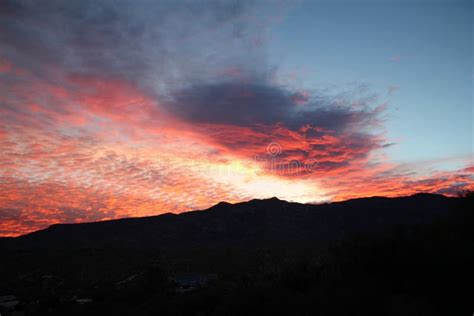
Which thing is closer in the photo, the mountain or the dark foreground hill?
the dark foreground hill

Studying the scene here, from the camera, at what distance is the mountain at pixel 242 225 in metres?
90.8

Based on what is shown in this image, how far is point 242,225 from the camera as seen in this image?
4109 inches

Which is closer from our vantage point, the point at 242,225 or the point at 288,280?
the point at 288,280

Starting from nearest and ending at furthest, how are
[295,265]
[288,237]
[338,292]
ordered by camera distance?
[338,292], [295,265], [288,237]

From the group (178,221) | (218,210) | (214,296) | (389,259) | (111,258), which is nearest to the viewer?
(389,259)

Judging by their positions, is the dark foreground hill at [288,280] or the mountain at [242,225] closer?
the dark foreground hill at [288,280]

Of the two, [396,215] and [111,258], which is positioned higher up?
[396,215]

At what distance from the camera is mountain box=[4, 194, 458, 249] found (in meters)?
90.8

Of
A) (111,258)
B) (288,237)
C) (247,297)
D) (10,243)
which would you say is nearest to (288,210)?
(288,237)

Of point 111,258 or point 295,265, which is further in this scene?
point 111,258

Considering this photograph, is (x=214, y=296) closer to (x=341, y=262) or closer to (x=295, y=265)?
(x=295, y=265)

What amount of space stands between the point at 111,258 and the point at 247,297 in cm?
4449

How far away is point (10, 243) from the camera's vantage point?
94438 mm

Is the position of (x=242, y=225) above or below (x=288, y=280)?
above
